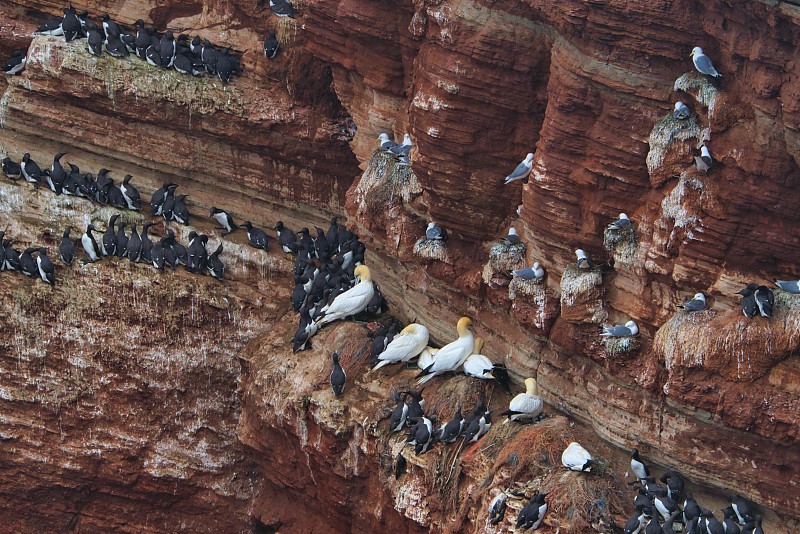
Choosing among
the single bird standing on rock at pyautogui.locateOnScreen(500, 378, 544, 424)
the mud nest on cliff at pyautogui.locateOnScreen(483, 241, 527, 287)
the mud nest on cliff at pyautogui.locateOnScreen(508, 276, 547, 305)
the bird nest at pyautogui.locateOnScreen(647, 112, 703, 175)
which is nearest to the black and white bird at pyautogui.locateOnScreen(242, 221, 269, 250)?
the mud nest on cliff at pyautogui.locateOnScreen(483, 241, 527, 287)

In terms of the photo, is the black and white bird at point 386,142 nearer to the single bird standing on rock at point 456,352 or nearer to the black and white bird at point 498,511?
the single bird standing on rock at point 456,352

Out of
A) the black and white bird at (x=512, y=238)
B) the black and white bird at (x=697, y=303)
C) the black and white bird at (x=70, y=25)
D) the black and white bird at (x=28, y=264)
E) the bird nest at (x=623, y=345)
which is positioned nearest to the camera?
the black and white bird at (x=697, y=303)

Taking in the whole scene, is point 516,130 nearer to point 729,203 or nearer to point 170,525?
point 729,203

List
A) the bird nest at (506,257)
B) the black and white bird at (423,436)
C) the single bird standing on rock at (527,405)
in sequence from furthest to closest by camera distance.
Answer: the bird nest at (506,257) < the black and white bird at (423,436) < the single bird standing on rock at (527,405)

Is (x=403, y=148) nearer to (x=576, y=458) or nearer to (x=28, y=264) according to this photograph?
(x=576, y=458)

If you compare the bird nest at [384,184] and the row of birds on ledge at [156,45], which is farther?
the row of birds on ledge at [156,45]

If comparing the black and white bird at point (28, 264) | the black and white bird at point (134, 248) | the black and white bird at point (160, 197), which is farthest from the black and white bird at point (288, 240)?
the black and white bird at point (28, 264)

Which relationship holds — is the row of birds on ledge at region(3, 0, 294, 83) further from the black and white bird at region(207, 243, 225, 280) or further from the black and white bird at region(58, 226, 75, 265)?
the black and white bird at region(58, 226, 75, 265)
